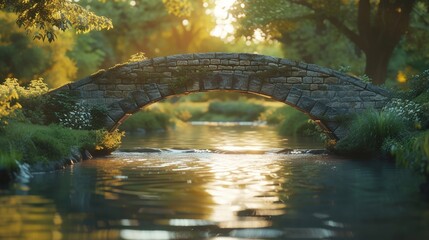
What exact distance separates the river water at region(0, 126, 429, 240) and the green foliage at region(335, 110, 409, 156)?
1.67 metres

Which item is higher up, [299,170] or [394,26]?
[394,26]

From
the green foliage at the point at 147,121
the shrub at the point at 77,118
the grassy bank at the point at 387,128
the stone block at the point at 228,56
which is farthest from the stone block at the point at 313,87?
the green foliage at the point at 147,121

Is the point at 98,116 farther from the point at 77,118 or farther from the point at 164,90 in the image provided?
the point at 164,90

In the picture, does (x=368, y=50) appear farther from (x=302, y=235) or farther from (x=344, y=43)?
(x=302, y=235)

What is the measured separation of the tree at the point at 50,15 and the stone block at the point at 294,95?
549cm

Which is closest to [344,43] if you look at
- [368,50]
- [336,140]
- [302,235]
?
[368,50]

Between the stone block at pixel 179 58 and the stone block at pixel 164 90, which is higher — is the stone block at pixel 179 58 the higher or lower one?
the higher one

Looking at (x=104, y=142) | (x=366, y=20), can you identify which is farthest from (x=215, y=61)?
(x=366, y=20)

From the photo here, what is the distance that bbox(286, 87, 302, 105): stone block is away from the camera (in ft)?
69.4

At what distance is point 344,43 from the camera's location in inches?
1551

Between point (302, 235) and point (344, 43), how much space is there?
106 ft

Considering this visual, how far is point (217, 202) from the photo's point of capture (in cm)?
1060

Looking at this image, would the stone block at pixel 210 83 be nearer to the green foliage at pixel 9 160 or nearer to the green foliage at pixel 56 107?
the green foliage at pixel 56 107

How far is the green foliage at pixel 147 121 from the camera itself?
3628 cm
